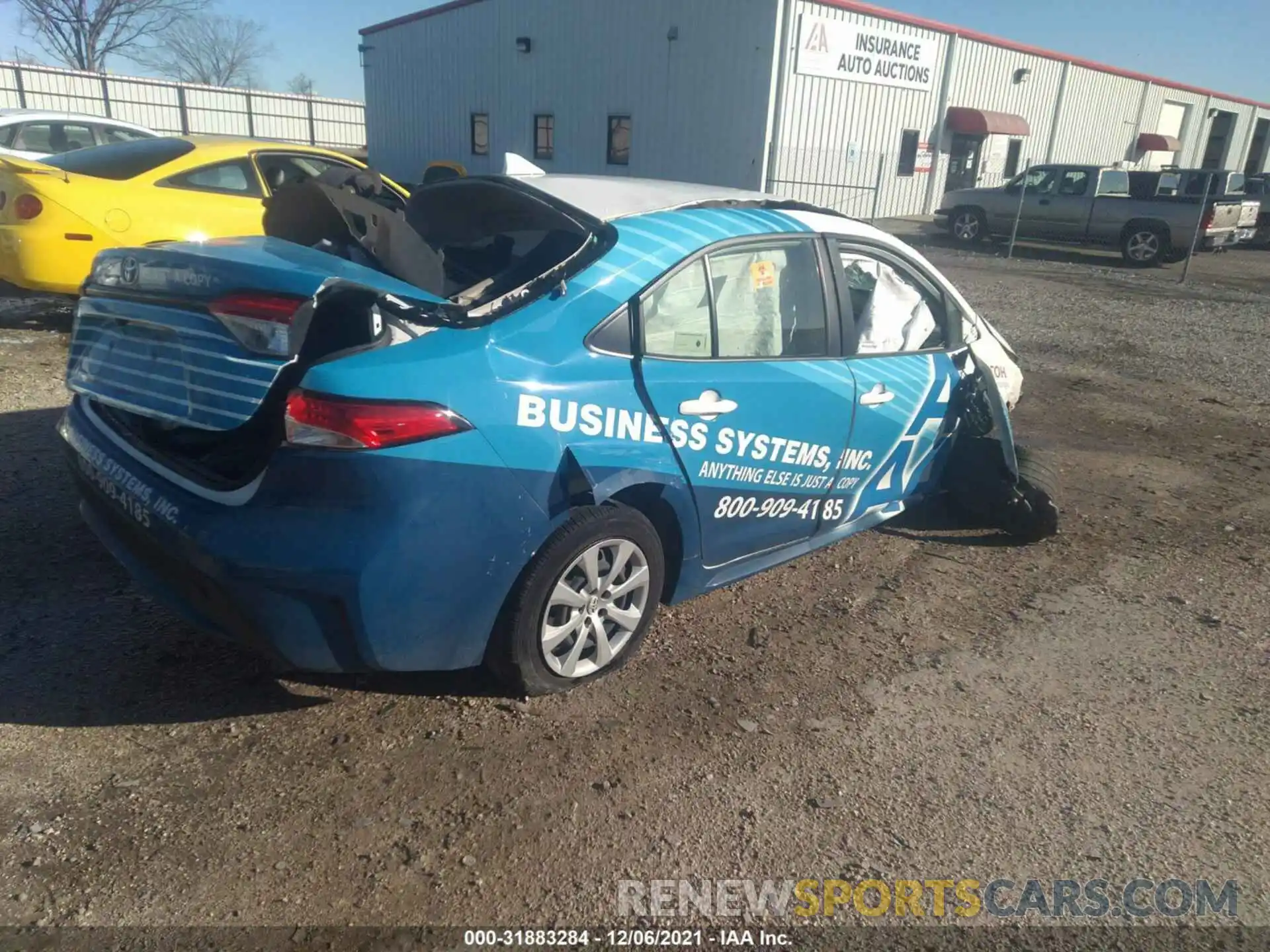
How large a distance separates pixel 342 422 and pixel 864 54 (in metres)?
22.6

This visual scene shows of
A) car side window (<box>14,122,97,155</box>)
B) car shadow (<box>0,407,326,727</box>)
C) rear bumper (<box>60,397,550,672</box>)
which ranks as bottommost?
car shadow (<box>0,407,326,727</box>)

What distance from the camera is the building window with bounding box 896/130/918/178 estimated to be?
2422 centimetres

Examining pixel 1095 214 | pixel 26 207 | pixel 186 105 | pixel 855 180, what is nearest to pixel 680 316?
pixel 26 207

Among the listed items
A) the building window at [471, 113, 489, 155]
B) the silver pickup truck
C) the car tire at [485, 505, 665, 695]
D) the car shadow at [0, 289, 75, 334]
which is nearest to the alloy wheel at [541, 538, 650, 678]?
the car tire at [485, 505, 665, 695]

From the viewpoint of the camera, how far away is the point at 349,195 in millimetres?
3408

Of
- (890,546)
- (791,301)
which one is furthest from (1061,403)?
(791,301)

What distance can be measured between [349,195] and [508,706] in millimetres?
1984

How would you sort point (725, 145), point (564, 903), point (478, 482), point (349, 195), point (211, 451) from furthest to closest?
point (725, 145) < point (349, 195) < point (211, 451) < point (478, 482) < point (564, 903)

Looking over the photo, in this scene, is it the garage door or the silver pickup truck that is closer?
the silver pickup truck

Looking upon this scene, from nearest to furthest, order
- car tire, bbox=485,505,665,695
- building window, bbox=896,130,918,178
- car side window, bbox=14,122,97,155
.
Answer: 1. car tire, bbox=485,505,665,695
2. car side window, bbox=14,122,97,155
3. building window, bbox=896,130,918,178

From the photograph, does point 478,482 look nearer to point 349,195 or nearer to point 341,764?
point 341,764

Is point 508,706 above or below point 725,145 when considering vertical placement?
below

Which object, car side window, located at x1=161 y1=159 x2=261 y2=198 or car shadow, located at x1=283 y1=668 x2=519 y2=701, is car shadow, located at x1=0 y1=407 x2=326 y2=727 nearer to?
car shadow, located at x1=283 y1=668 x2=519 y2=701

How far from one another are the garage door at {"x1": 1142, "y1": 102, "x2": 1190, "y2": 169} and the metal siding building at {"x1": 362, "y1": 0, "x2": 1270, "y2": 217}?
4933 mm
